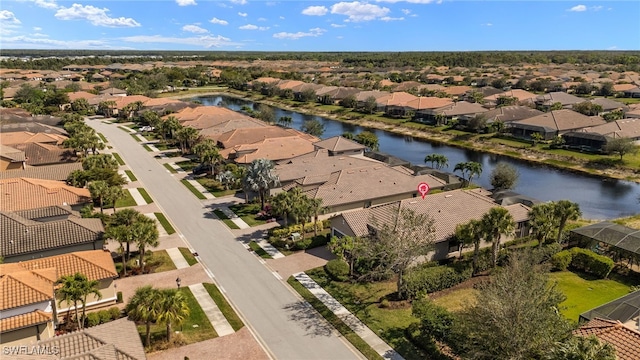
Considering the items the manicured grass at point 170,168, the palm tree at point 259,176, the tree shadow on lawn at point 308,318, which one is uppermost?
the palm tree at point 259,176

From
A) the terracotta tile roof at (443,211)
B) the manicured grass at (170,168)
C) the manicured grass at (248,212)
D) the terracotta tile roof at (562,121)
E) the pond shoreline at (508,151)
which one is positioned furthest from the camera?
the terracotta tile roof at (562,121)

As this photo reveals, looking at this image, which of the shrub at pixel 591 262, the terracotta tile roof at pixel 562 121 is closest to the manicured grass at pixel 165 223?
the shrub at pixel 591 262

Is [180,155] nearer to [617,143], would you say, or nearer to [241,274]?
[241,274]

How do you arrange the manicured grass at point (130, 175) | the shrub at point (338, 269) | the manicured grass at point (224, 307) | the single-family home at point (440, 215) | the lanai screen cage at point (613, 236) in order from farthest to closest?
the manicured grass at point (130, 175) → the single-family home at point (440, 215) → the lanai screen cage at point (613, 236) → the shrub at point (338, 269) → the manicured grass at point (224, 307)

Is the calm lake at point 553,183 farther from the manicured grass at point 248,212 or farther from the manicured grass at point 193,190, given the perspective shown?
the manicured grass at point 193,190

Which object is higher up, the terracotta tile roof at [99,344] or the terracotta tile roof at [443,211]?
the terracotta tile roof at [443,211]

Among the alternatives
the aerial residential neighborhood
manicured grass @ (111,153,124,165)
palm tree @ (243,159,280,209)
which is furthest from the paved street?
manicured grass @ (111,153,124,165)

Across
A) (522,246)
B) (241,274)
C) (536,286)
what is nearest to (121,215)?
(241,274)
